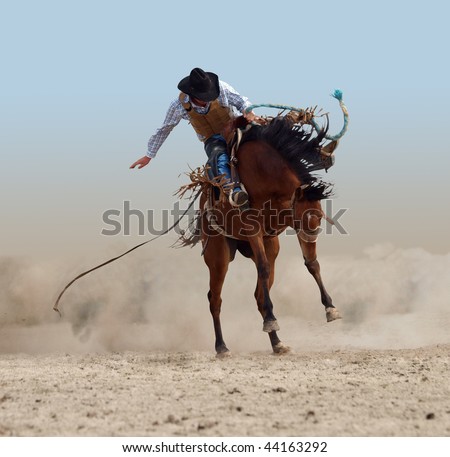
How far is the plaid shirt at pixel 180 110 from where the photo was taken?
31.8ft

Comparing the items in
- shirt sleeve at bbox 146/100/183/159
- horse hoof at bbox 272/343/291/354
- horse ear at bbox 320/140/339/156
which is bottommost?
horse hoof at bbox 272/343/291/354

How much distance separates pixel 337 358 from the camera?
9.12 metres

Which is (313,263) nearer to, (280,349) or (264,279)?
(264,279)

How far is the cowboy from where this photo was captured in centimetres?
949

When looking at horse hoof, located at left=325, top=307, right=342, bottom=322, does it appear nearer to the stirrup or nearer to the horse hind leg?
the horse hind leg

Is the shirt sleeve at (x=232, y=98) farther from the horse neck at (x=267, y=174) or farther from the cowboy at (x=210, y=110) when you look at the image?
the horse neck at (x=267, y=174)

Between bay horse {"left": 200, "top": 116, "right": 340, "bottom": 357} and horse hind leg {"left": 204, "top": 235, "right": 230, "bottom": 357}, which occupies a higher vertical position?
bay horse {"left": 200, "top": 116, "right": 340, "bottom": 357}

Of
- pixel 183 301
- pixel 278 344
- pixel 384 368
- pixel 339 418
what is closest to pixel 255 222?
pixel 278 344

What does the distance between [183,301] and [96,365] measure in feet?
10.1

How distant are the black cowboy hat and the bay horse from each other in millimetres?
616

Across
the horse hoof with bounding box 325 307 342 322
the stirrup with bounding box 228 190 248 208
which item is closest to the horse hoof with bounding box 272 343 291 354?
the horse hoof with bounding box 325 307 342 322

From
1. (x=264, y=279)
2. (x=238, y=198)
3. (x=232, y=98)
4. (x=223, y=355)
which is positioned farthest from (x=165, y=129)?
(x=223, y=355)

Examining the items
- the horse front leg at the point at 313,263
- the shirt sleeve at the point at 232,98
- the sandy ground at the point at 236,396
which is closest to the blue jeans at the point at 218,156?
the shirt sleeve at the point at 232,98

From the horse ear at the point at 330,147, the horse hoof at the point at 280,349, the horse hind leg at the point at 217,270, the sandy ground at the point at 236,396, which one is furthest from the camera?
the horse hind leg at the point at 217,270
